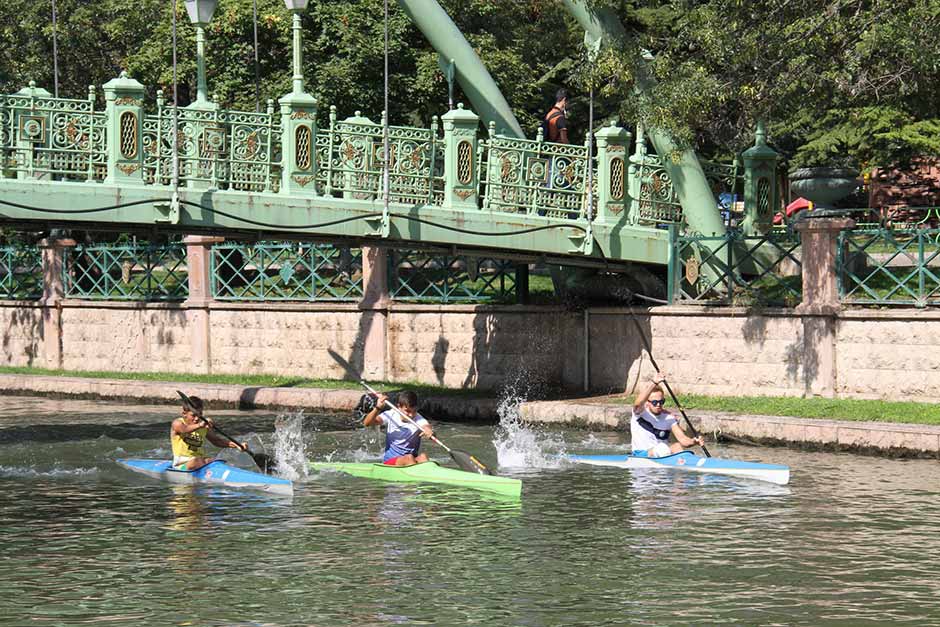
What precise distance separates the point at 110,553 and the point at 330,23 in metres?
20.1

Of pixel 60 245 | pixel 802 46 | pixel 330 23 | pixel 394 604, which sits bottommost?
pixel 394 604

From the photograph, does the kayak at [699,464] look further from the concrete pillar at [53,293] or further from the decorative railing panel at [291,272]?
the concrete pillar at [53,293]

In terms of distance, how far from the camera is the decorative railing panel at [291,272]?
30.6 metres

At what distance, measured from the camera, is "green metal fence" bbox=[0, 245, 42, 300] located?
3662cm

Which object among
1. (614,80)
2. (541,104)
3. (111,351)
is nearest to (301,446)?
(614,80)

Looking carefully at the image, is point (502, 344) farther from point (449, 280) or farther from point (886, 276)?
point (886, 276)

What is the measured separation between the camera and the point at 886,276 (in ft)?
80.6

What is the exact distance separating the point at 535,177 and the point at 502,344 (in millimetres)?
4172

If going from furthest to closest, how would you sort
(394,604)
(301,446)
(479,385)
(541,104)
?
(541,104) < (479,385) < (301,446) < (394,604)

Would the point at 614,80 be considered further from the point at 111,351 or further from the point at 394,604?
the point at 111,351

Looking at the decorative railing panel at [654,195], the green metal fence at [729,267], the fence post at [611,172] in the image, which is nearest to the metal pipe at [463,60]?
the fence post at [611,172]

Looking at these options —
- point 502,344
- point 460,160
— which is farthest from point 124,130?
point 502,344

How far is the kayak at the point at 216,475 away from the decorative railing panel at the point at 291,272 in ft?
33.2

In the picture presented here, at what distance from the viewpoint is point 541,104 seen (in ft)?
132
